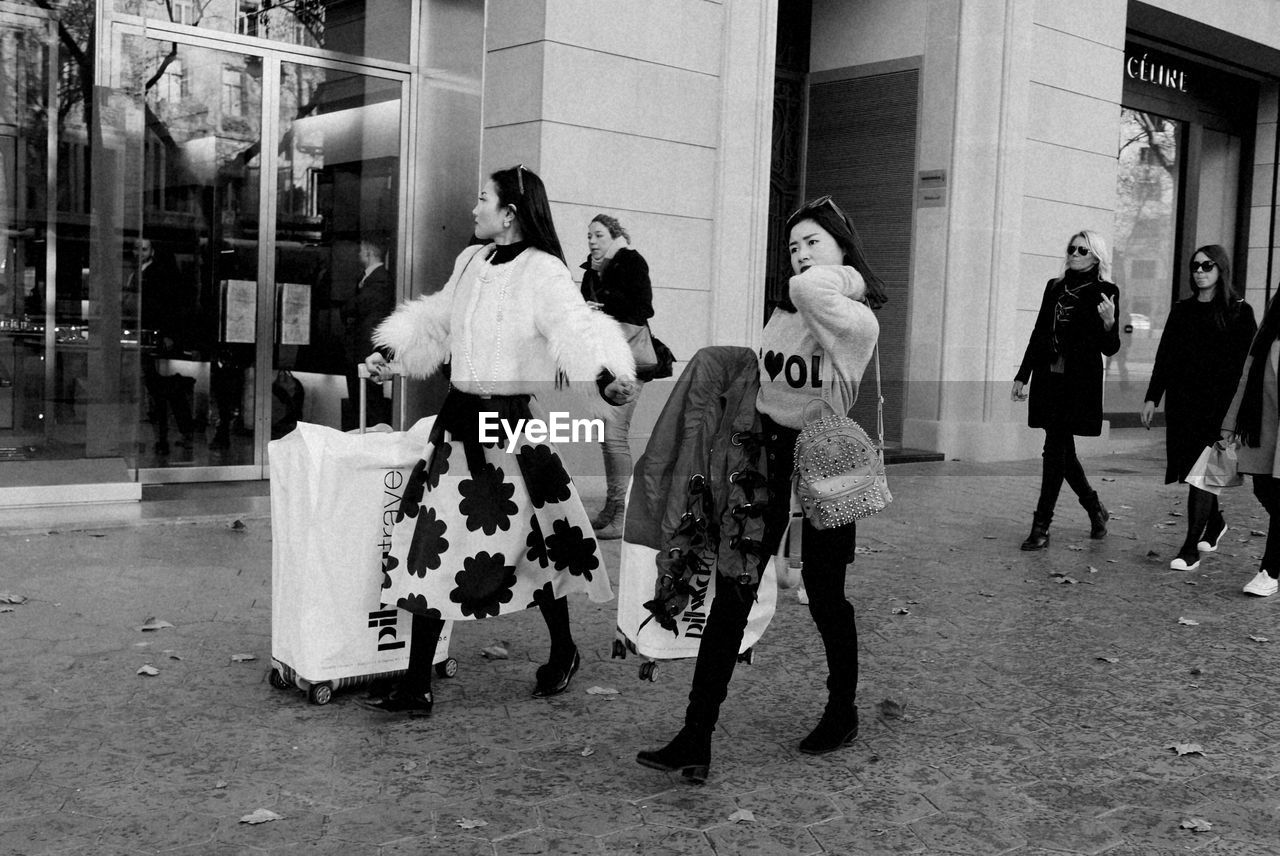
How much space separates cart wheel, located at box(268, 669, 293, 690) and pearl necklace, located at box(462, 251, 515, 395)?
1.27 metres

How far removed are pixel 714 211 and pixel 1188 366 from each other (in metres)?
3.89

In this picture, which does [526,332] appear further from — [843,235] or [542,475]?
[843,235]

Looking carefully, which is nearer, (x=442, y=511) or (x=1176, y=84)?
(x=442, y=511)

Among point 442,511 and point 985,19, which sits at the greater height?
point 985,19

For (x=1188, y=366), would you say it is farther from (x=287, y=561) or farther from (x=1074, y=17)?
(x=1074, y=17)

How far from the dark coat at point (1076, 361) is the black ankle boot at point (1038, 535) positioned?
577 millimetres

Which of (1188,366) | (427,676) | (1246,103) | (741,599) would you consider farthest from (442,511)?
(1246,103)

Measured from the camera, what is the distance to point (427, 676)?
169 inches

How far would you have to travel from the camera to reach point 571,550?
14.6ft

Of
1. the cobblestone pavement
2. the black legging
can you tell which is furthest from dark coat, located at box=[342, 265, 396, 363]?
the black legging

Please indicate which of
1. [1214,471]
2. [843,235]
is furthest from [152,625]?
[1214,471]

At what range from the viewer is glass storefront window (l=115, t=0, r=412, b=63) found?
908 centimetres

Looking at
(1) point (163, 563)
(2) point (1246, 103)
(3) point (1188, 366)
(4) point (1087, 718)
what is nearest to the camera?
(4) point (1087, 718)

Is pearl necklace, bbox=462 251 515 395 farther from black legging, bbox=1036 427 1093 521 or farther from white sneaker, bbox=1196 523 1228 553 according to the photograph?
white sneaker, bbox=1196 523 1228 553
